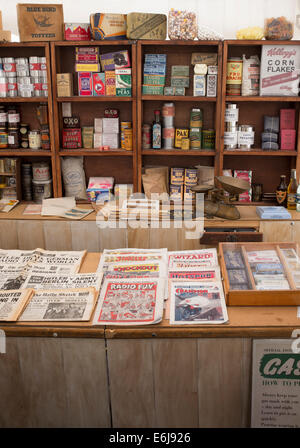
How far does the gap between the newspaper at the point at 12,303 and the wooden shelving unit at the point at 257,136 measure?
2.24 metres

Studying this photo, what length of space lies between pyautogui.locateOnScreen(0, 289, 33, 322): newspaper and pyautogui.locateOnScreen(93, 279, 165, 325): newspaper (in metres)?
0.31

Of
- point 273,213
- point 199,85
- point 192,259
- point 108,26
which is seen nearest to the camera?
point 192,259

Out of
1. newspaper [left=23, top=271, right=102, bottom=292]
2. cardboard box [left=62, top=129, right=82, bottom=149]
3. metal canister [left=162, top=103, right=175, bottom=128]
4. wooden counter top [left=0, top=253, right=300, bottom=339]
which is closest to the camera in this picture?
wooden counter top [left=0, top=253, right=300, bottom=339]

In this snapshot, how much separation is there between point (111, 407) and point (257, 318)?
679 mm

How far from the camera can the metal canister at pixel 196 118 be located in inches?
148

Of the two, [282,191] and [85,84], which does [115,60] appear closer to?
[85,84]

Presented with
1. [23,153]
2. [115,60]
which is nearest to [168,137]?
[115,60]

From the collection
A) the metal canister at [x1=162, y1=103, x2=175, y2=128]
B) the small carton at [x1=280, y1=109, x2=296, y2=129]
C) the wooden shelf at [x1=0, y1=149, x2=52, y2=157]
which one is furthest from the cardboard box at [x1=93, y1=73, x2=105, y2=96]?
the small carton at [x1=280, y1=109, x2=296, y2=129]

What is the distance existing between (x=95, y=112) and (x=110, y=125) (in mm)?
224

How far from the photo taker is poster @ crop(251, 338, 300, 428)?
171cm

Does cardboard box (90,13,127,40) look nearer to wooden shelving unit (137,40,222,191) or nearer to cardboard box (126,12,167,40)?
cardboard box (126,12,167,40)

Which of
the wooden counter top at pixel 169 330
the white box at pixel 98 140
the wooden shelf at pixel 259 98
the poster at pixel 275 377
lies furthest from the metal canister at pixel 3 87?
the poster at pixel 275 377

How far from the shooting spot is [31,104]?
3900mm

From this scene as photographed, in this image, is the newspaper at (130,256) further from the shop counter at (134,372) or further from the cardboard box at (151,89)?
the cardboard box at (151,89)
